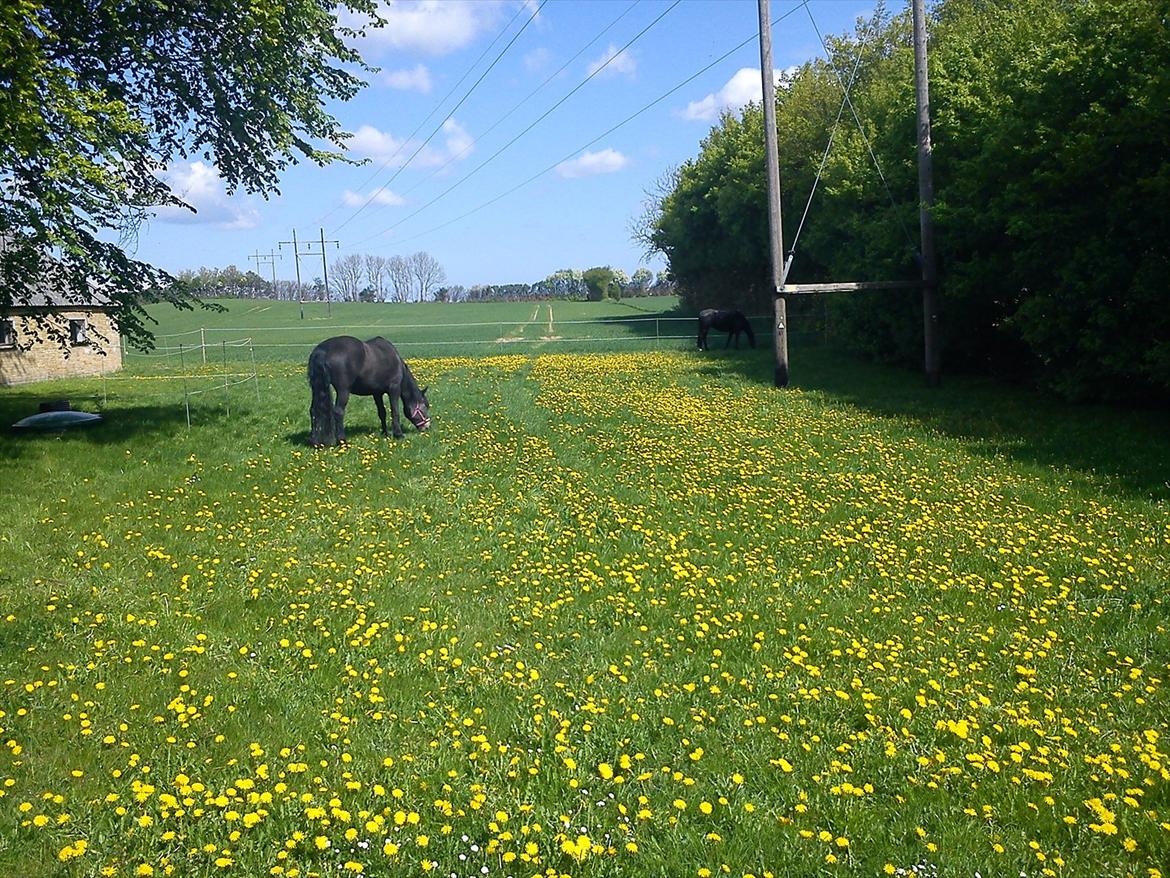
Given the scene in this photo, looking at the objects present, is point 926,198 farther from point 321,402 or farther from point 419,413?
point 321,402

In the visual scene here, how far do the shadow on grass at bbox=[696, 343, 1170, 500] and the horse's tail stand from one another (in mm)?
10992

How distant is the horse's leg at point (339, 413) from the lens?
49.7 feet

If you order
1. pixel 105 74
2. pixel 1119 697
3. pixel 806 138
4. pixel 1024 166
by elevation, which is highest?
pixel 806 138

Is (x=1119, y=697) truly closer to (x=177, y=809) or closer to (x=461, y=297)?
(x=177, y=809)

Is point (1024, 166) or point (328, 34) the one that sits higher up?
point (328, 34)

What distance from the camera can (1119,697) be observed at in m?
6.01

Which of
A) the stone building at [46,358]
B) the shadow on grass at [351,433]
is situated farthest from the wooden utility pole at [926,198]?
the stone building at [46,358]

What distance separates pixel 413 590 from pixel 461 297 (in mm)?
142820

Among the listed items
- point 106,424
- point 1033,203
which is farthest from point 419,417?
point 1033,203

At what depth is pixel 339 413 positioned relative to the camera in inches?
600

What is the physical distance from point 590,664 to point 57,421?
1512 cm

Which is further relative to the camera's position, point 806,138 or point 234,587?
point 806,138

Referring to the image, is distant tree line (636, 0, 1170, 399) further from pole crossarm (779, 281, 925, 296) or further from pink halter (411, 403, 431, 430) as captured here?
pink halter (411, 403, 431, 430)

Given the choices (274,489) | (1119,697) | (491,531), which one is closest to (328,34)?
(274,489)
